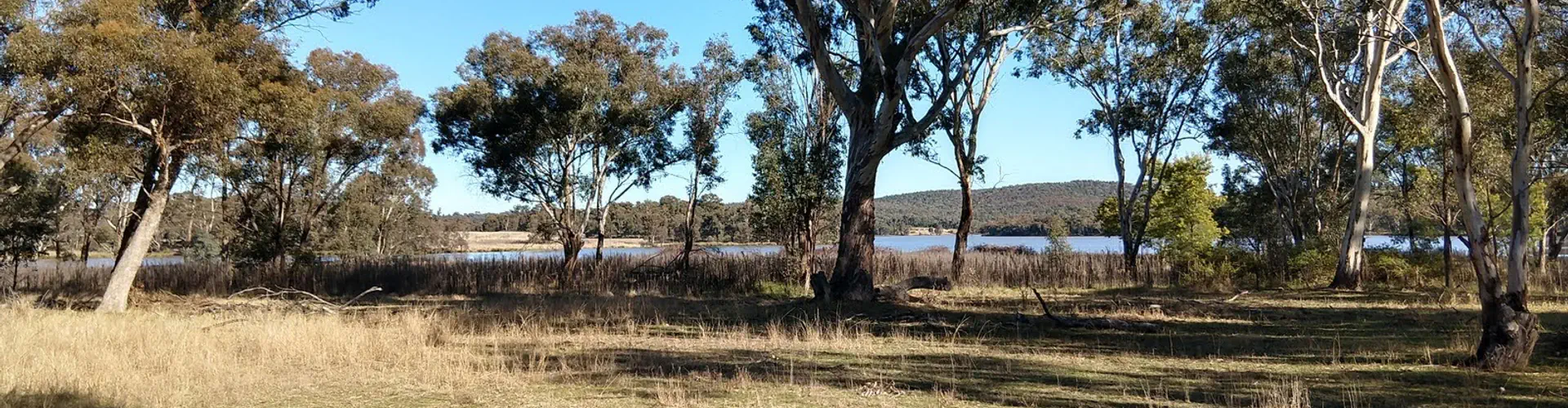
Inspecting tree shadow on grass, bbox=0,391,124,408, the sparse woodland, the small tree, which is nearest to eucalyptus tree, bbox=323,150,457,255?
the sparse woodland

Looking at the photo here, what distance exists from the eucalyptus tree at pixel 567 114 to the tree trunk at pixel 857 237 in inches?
316

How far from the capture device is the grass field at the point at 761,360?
5.30 m

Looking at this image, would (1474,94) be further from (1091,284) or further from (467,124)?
(467,124)

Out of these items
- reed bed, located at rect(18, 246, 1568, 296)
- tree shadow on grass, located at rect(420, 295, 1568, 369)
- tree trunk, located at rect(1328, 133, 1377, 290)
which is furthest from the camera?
reed bed, located at rect(18, 246, 1568, 296)

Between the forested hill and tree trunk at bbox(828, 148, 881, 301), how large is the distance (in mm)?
48570

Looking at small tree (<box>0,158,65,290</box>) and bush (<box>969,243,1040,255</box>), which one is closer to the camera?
small tree (<box>0,158,65,290</box>)

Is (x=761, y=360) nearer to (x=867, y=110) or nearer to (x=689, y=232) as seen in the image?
(x=867, y=110)

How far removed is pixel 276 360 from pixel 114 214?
40.2 meters

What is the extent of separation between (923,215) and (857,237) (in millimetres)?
74193

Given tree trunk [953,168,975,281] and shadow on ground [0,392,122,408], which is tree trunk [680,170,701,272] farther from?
shadow on ground [0,392,122,408]

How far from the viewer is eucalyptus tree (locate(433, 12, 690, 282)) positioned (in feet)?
59.9

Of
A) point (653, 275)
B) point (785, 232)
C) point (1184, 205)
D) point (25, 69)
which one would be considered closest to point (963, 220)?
point (785, 232)

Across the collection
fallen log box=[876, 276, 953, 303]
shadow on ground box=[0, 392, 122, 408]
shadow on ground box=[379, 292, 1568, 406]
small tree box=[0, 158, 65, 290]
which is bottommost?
shadow on ground box=[379, 292, 1568, 406]

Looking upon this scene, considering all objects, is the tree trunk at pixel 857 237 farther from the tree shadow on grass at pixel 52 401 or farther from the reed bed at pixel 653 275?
the tree shadow on grass at pixel 52 401
